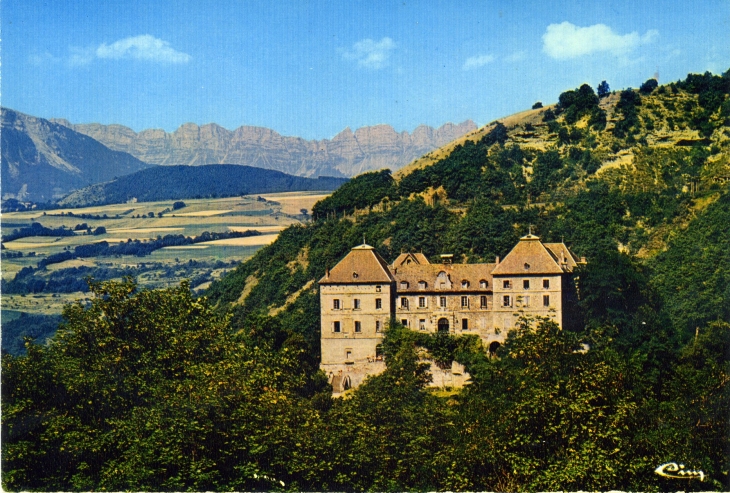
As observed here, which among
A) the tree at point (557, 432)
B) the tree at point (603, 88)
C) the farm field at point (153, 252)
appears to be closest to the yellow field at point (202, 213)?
the farm field at point (153, 252)

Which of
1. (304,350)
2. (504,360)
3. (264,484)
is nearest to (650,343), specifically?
Answer: (504,360)

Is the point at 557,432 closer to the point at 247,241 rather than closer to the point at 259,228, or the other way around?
the point at 247,241

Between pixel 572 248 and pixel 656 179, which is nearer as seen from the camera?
pixel 572 248

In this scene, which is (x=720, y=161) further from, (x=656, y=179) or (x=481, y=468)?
(x=481, y=468)

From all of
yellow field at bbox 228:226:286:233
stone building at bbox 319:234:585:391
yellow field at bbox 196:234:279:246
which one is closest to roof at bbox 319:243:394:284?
stone building at bbox 319:234:585:391

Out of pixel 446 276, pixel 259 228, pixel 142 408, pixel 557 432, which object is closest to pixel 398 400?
pixel 557 432
